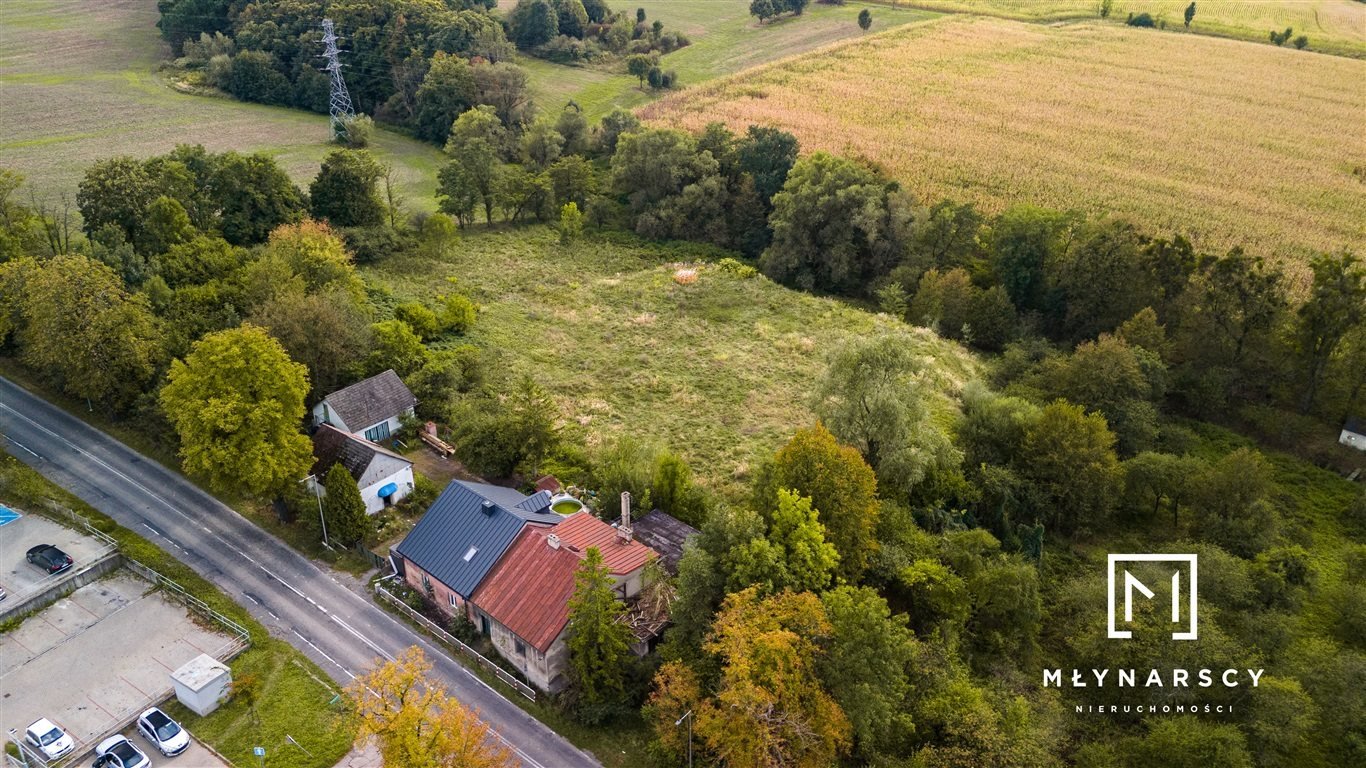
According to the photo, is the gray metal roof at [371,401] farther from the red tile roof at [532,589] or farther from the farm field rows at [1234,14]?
the farm field rows at [1234,14]

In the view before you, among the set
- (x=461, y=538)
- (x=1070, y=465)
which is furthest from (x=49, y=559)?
A: (x=1070, y=465)

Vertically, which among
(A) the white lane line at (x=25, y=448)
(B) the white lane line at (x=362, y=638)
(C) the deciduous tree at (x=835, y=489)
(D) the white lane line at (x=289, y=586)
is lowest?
(B) the white lane line at (x=362, y=638)

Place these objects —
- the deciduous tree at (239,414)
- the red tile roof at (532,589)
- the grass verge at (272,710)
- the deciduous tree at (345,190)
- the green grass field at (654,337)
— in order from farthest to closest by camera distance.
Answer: the deciduous tree at (345,190) < the green grass field at (654,337) < the deciduous tree at (239,414) < the red tile roof at (532,589) < the grass verge at (272,710)

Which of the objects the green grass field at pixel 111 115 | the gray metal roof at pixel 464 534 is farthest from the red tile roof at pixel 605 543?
the green grass field at pixel 111 115

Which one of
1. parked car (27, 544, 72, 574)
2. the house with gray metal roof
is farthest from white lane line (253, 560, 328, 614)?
parked car (27, 544, 72, 574)

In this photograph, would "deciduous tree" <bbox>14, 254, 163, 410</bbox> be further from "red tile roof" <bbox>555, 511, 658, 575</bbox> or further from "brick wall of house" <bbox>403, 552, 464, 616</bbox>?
"red tile roof" <bbox>555, 511, 658, 575</bbox>

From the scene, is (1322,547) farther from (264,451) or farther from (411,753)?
(264,451)

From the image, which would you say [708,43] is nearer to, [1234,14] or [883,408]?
[1234,14]
